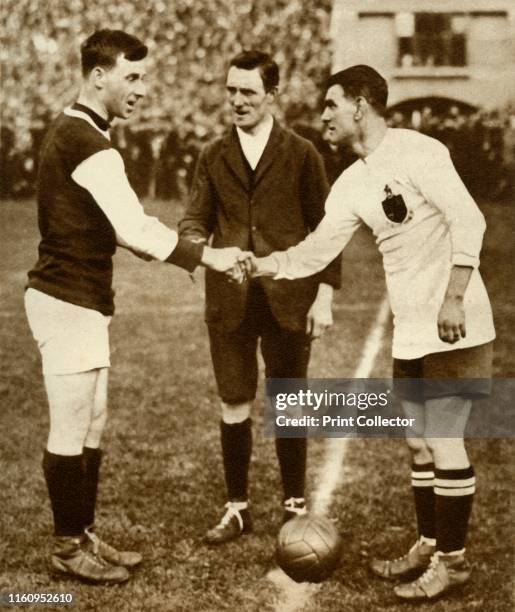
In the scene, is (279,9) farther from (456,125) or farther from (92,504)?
(92,504)

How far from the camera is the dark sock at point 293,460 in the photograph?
3.66m

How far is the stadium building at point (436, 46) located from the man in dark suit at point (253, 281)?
1571 millimetres

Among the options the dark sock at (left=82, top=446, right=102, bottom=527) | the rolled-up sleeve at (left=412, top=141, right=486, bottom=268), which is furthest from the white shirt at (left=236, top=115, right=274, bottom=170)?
the dark sock at (left=82, top=446, right=102, bottom=527)

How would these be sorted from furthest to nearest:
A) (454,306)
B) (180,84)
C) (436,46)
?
(180,84) → (436,46) → (454,306)

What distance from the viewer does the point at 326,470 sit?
4.40 meters

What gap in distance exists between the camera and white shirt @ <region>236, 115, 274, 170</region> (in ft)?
11.5

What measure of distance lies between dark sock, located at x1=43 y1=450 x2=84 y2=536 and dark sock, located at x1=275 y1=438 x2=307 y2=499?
83 centimetres

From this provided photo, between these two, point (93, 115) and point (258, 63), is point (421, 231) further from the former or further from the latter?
point (93, 115)

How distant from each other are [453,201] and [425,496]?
1.06 metres

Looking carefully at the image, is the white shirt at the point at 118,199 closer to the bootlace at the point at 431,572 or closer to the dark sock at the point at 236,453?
the dark sock at the point at 236,453

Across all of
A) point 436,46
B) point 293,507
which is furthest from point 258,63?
point 436,46

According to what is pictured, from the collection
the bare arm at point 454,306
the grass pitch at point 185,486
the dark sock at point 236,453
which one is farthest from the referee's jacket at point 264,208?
the grass pitch at point 185,486

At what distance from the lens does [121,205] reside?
3.02 meters

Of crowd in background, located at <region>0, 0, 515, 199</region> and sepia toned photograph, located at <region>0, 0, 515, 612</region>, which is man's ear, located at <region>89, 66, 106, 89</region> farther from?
crowd in background, located at <region>0, 0, 515, 199</region>
